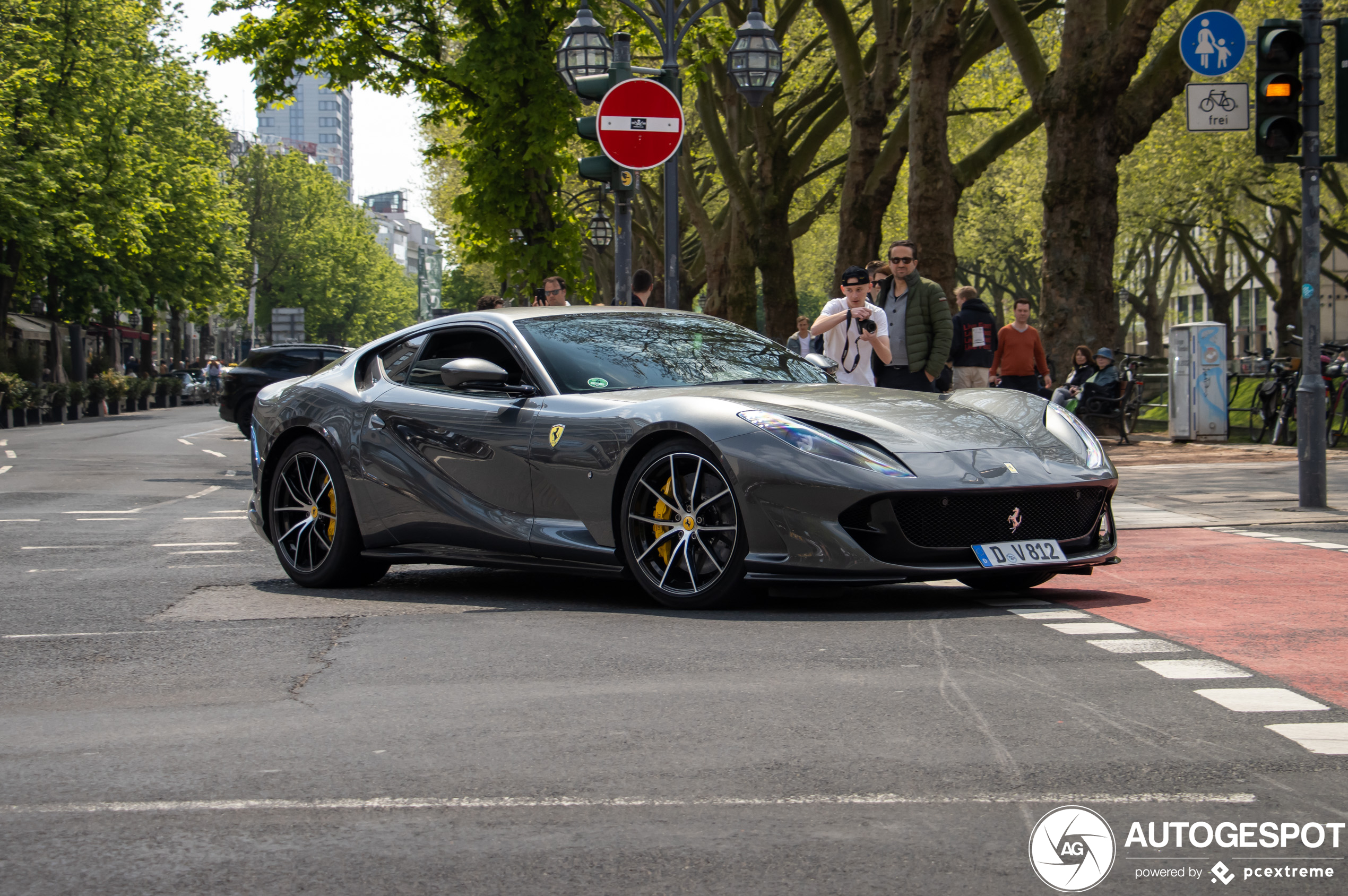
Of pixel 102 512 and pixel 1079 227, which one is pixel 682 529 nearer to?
pixel 102 512

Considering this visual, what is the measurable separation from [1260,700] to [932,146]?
1812 centimetres

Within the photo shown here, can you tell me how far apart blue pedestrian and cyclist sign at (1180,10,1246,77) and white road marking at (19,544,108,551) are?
359 inches

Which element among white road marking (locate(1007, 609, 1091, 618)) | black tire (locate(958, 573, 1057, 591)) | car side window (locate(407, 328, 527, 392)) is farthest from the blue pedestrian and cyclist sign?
white road marking (locate(1007, 609, 1091, 618))

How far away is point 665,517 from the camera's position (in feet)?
22.6

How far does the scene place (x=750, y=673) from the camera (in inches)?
211

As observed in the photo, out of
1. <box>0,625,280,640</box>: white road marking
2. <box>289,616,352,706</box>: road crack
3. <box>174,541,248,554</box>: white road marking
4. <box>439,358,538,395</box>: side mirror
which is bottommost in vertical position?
<box>174,541,248,554</box>: white road marking

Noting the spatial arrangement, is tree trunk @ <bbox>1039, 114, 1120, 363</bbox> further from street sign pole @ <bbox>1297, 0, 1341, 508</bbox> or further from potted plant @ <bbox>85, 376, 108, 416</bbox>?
potted plant @ <bbox>85, 376, 108, 416</bbox>

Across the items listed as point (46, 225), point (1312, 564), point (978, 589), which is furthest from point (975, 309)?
point (46, 225)

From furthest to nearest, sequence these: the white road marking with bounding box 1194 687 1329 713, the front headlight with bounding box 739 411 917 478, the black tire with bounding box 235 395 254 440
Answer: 1. the black tire with bounding box 235 395 254 440
2. the front headlight with bounding box 739 411 917 478
3. the white road marking with bounding box 1194 687 1329 713

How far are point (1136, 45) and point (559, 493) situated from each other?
584 inches

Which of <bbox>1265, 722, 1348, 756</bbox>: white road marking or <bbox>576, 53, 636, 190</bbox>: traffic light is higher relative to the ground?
<bbox>576, 53, 636, 190</bbox>: traffic light

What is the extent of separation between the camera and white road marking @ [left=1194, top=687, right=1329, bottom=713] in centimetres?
475

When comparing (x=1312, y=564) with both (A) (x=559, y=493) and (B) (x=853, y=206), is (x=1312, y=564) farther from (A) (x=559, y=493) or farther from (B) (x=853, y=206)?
(B) (x=853, y=206)

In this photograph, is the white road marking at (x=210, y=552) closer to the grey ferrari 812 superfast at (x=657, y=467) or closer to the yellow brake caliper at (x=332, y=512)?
the grey ferrari 812 superfast at (x=657, y=467)
